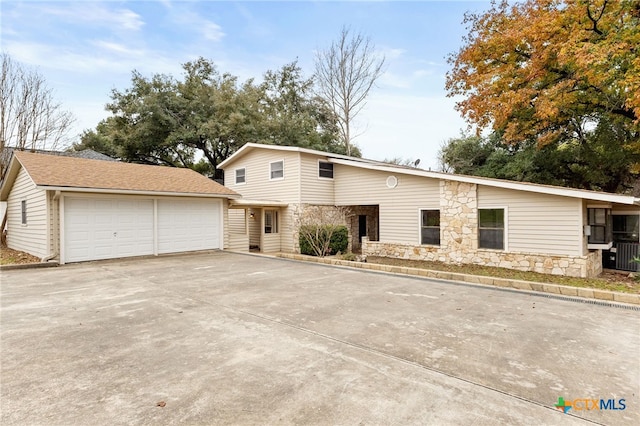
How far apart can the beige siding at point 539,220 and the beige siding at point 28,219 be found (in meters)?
13.4

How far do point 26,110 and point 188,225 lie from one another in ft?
29.2

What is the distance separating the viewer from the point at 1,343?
12.3 feet

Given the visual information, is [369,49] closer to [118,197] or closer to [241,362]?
[118,197]

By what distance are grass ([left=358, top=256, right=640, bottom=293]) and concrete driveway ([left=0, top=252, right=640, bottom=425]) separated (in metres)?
2.06

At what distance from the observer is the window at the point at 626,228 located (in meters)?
10.3

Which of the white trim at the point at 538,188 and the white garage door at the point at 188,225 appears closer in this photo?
the white trim at the point at 538,188

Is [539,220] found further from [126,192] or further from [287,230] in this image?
[126,192]

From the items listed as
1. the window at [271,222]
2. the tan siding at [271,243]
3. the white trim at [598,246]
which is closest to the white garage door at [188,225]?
the tan siding at [271,243]

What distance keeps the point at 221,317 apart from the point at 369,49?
2281 cm

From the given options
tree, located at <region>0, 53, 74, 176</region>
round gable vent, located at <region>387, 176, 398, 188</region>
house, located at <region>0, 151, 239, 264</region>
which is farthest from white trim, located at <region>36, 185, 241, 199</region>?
tree, located at <region>0, 53, 74, 176</region>

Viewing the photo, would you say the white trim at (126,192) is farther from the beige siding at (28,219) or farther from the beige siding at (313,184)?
the beige siding at (313,184)

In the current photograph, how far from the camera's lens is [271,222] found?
15.5 metres

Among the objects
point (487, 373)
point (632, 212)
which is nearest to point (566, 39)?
point (632, 212)

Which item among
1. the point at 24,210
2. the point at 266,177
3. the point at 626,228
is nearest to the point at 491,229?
the point at 626,228
